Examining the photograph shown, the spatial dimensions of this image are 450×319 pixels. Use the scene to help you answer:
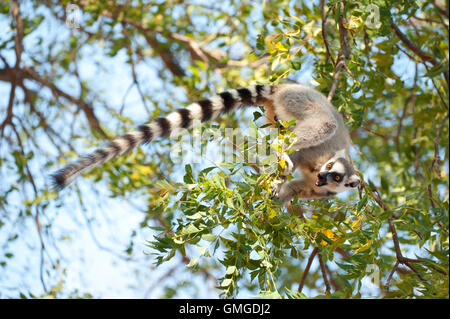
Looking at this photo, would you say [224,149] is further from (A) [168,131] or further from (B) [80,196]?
(B) [80,196]

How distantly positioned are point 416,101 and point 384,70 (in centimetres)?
104

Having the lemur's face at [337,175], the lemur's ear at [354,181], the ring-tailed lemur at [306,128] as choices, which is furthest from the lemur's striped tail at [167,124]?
the lemur's ear at [354,181]

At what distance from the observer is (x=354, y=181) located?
11.3ft

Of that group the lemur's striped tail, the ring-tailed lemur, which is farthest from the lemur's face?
the lemur's striped tail

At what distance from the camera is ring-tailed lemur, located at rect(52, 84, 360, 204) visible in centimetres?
337

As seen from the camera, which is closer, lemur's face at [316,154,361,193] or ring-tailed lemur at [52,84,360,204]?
ring-tailed lemur at [52,84,360,204]

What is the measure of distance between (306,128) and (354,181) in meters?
0.53

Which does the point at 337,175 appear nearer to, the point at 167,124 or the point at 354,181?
the point at 354,181

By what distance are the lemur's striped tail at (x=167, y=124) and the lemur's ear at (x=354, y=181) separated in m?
0.89

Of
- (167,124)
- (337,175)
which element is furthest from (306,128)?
(167,124)

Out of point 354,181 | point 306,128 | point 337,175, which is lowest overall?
point 354,181

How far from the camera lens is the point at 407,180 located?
4.79 m

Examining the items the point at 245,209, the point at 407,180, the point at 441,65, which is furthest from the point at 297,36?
the point at 407,180

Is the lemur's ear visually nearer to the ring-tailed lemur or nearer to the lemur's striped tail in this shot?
the ring-tailed lemur
